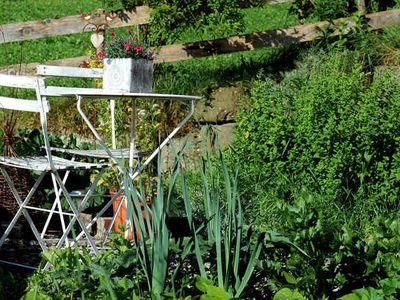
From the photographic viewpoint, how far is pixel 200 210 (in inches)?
231

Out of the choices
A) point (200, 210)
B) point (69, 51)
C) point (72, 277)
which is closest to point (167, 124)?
point (200, 210)

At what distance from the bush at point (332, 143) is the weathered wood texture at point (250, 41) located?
2.57 metres

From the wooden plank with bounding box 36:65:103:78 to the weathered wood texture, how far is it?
3195 mm

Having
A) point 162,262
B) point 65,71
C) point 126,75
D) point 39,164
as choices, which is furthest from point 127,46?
point 162,262

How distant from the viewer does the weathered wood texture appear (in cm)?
853

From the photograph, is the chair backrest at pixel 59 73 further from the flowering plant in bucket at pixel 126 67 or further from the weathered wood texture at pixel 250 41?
the weathered wood texture at pixel 250 41

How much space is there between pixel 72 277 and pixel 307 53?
5546mm

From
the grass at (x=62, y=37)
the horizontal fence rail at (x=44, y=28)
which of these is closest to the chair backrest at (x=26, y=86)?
the horizontal fence rail at (x=44, y=28)

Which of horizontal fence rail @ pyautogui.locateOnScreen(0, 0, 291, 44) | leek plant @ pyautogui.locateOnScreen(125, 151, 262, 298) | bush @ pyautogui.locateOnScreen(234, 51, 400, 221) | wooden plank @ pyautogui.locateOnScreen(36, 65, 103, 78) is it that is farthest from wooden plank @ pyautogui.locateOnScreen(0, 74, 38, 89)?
horizontal fence rail @ pyautogui.locateOnScreen(0, 0, 291, 44)

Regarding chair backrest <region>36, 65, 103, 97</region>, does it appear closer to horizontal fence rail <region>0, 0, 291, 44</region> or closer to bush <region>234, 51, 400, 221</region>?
bush <region>234, 51, 400, 221</region>

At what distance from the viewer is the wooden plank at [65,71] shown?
4.81 metres

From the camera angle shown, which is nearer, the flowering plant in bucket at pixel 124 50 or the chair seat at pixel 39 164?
the chair seat at pixel 39 164

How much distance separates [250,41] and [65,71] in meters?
4.12

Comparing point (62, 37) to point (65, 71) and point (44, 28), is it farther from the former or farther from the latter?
point (65, 71)
